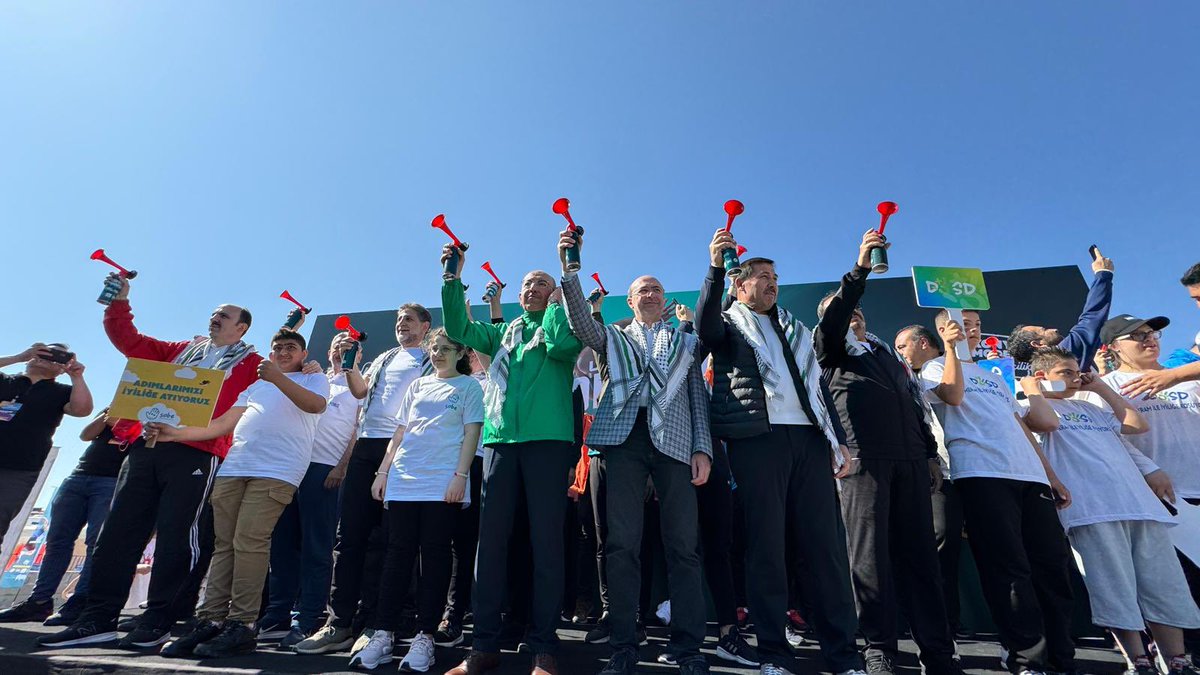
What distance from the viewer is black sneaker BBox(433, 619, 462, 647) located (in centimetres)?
336

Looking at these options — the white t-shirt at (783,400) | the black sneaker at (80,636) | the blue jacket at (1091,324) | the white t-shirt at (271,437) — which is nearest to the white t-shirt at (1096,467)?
the blue jacket at (1091,324)

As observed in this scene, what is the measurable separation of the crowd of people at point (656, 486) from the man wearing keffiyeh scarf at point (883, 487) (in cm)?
1

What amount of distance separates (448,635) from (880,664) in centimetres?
233

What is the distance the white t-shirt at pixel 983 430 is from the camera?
303cm

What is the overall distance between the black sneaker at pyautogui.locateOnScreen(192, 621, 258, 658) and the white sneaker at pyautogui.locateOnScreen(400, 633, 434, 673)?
0.95 metres

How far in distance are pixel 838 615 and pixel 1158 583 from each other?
204 cm

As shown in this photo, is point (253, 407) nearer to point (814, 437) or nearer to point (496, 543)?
point (496, 543)

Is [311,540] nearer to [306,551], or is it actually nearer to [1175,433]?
[306,551]

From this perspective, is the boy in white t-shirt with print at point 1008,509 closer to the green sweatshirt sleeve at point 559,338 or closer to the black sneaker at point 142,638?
the green sweatshirt sleeve at point 559,338

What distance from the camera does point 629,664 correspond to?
241 centimetres

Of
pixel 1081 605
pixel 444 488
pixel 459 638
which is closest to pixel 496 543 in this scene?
pixel 444 488

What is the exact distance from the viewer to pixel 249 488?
3314 millimetres

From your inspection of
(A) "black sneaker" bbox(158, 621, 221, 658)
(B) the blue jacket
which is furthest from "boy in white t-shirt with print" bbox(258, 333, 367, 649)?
(B) the blue jacket

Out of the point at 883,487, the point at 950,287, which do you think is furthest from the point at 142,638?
the point at 950,287
